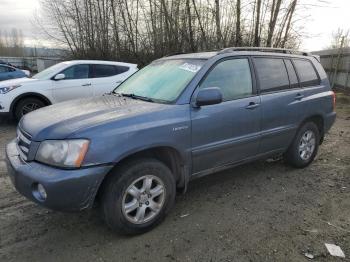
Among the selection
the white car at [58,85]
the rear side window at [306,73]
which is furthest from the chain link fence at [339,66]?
the rear side window at [306,73]

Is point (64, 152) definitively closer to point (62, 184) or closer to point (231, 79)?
point (62, 184)

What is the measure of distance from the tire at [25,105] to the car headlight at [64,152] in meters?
6.04

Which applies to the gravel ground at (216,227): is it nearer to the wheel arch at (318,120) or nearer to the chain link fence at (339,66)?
the wheel arch at (318,120)

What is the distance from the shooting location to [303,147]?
5.35 meters

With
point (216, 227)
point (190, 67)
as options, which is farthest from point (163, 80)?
point (216, 227)

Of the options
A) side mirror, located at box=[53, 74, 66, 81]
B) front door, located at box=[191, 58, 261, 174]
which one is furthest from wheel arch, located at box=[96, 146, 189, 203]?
side mirror, located at box=[53, 74, 66, 81]

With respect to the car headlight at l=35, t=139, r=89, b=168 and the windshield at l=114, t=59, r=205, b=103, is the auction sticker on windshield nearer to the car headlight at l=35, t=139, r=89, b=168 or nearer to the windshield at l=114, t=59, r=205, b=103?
the windshield at l=114, t=59, r=205, b=103

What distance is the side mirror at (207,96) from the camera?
12.0ft

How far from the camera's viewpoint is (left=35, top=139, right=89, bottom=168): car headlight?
2984 millimetres

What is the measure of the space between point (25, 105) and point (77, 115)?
5.79 meters

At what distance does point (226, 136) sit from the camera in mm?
4051

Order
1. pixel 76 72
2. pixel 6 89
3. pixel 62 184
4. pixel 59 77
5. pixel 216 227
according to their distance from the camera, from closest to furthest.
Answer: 1. pixel 62 184
2. pixel 216 227
3. pixel 6 89
4. pixel 59 77
5. pixel 76 72

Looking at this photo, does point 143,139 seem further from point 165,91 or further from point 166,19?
point 166,19

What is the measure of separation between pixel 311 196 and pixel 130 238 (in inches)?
94.1
